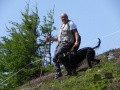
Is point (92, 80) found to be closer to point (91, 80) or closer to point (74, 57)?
point (91, 80)

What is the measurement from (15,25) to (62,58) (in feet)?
55.2

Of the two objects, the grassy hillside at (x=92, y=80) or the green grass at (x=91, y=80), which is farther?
the green grass at (x=91, y=80)

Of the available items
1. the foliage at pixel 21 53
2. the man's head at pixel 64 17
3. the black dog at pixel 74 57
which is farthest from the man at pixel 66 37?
the foliage at pixel 21 53

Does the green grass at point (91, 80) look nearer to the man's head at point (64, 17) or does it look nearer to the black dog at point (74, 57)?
the black dog at point (74, 57)

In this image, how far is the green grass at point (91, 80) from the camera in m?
12.4

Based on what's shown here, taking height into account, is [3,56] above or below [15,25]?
below

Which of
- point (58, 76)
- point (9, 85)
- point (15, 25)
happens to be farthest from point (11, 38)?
point (58, 76)

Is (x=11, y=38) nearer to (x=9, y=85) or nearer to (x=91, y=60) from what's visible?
(x=9, y=85)

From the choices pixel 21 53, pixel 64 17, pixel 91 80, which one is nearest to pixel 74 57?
pixel 64 17

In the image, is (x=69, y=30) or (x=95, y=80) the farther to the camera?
(x=69, y=30)

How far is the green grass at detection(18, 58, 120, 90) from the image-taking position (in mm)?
12375

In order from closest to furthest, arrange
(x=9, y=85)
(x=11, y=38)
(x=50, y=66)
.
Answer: (x=50, y=66), (x=9, y=85), (x=11, y=38)

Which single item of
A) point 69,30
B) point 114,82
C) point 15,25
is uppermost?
point 15,25

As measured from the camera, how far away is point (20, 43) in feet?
97.0
